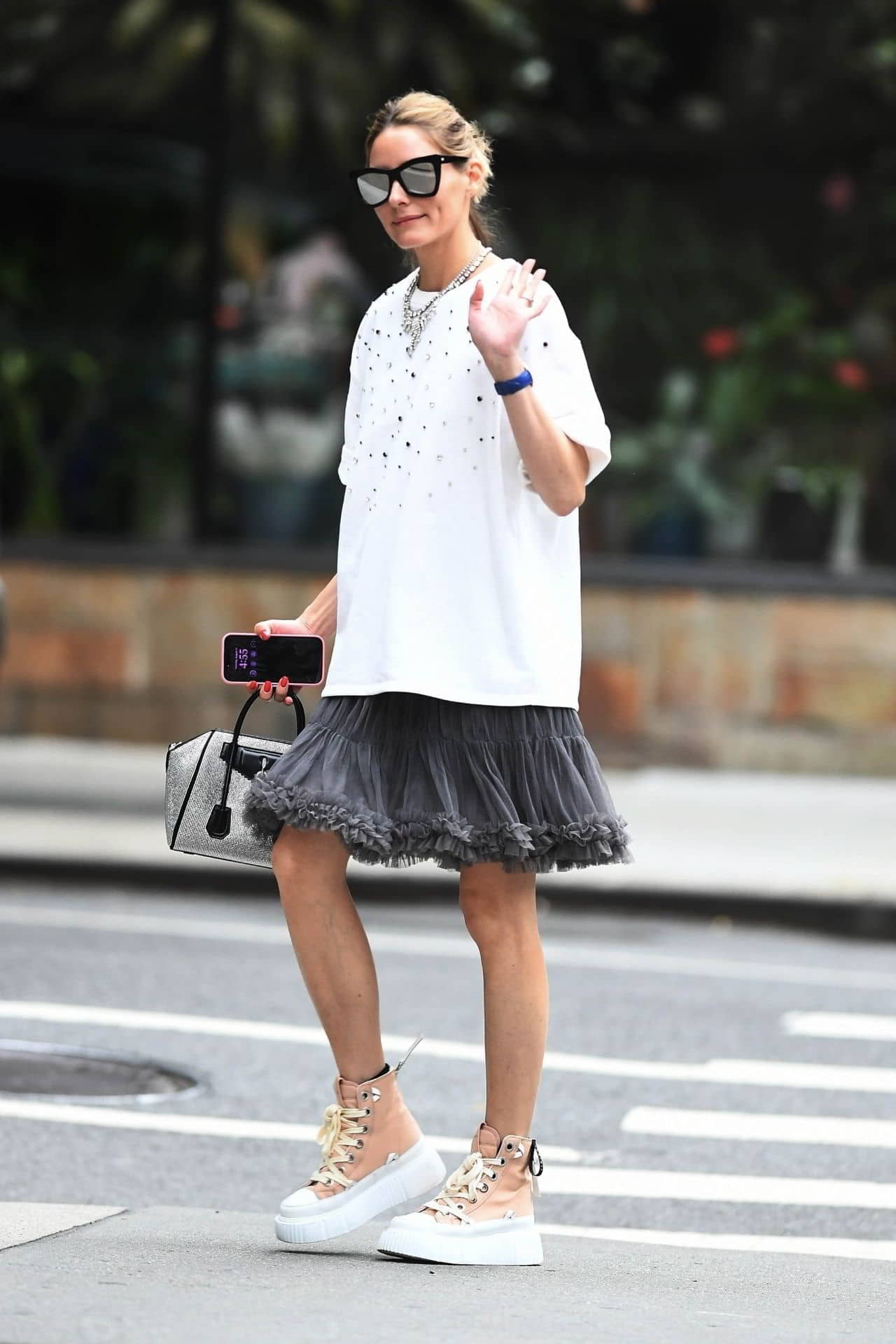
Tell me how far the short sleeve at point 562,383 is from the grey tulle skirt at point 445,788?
1.45 feet

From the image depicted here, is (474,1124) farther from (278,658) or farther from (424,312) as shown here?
(424,312)

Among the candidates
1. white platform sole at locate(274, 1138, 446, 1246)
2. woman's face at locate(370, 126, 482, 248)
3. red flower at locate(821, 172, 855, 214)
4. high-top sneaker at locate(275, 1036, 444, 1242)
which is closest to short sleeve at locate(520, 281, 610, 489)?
woman's face at locate(370, 126, 482, 248)

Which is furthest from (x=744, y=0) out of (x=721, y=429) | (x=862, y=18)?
(x=721, y=429)

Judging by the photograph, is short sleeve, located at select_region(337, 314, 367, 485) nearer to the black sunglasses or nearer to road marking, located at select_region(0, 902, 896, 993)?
the black sunglasses

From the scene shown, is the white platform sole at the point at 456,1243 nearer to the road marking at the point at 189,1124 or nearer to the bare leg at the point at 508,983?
the bare leg at the point at 508,983

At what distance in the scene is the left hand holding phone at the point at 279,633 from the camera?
4328 mm

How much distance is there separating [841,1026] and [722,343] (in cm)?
717

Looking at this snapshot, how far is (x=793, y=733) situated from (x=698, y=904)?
3.79 m

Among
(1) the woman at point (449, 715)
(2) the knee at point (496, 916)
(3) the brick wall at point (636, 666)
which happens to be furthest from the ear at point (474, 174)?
(3) the brick wall at point (636, 666)

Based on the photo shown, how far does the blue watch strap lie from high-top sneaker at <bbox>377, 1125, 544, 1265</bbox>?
124 centimetres

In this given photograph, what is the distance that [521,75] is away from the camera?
13.8m

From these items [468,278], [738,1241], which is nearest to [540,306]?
[468,278]

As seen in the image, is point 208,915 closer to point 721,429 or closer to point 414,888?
point 414,888

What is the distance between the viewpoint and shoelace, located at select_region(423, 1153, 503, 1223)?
160 inches
